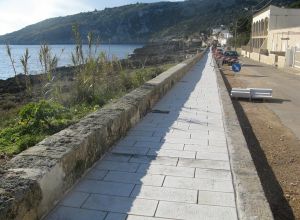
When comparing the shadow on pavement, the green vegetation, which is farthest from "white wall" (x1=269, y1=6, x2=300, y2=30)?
the shadow on pavement

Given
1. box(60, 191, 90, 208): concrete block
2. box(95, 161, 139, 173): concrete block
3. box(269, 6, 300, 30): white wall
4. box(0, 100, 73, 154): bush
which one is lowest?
box(95, 161, 139, 173): concrete block

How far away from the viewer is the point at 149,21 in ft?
581

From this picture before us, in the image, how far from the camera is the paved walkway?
11.3 feet

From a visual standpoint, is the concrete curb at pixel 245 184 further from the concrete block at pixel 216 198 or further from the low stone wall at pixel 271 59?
the low stone wall at pixel 271 59

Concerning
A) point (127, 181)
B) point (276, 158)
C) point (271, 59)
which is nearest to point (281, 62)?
point (271, 59)

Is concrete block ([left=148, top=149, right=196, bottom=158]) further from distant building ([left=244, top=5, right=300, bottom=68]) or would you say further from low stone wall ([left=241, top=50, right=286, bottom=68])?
low stone wall ([left=241, top=50, right=286, bottom=68])

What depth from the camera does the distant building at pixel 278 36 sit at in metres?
33.4

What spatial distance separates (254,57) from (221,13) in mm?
105745

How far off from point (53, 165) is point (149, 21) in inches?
7024

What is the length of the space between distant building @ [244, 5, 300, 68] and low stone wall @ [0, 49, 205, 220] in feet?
95.2

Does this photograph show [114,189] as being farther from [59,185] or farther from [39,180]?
[39,180]

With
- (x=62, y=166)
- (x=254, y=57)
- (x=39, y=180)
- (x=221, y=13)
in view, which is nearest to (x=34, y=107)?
(x=62, y=166)

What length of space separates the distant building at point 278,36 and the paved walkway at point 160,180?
91.5ft

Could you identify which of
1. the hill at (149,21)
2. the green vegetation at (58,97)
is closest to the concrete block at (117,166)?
the green vegetation at (58,97)
